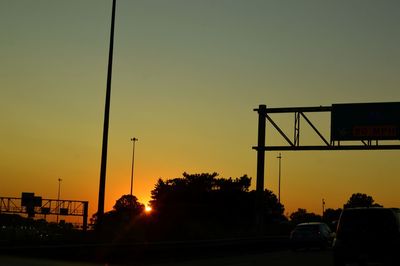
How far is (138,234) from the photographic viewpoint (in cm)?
4969

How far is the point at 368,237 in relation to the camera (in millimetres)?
20500

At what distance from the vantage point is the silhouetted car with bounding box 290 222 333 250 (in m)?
38.9

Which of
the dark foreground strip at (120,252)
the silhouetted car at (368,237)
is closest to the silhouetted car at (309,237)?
the dark foreground strip at (120,252)

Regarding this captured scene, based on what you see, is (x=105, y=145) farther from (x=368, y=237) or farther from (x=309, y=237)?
(x=368, y=237)

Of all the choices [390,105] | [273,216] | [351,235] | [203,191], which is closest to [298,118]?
[390,105]

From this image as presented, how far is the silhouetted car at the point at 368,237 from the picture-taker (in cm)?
2027

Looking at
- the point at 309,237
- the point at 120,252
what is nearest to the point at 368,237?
the point at 120,252

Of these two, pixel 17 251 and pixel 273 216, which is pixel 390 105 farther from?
pixel 273 216

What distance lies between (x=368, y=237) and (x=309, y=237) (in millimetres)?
18837

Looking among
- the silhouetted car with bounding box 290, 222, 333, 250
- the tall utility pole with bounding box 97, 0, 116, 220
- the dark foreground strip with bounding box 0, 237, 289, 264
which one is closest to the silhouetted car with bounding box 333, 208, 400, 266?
the dark foreground strip with bounding box 0, 237, 289, 264

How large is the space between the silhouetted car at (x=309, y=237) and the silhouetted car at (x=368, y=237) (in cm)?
1795

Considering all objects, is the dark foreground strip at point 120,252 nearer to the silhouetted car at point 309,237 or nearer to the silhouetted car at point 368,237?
the silhouetted car at point 309,237

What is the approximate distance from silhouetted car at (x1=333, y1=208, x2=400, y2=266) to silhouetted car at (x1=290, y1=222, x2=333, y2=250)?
17955mm

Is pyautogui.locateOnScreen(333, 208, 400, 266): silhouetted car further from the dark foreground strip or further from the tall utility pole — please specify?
the tall utility pole
